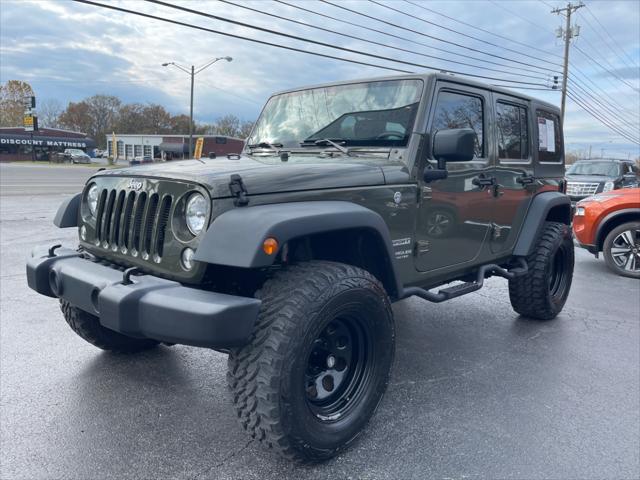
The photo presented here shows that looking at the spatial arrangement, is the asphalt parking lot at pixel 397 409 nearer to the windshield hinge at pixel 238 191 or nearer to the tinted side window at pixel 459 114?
the windshield hinge at pixel 238 191

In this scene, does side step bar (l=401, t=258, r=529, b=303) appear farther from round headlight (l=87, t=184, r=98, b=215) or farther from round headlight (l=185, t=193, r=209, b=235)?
round headlight (l=87, t=184, r=98, b=215)

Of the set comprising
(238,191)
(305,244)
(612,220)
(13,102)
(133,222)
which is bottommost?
(612,220)

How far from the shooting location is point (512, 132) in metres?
4.44

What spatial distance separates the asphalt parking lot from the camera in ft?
8.45

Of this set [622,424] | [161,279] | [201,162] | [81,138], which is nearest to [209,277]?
[161,279]

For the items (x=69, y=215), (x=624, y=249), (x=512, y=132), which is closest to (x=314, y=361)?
(x=69, y=215)

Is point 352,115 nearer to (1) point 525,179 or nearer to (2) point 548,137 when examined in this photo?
(1) point 525,179

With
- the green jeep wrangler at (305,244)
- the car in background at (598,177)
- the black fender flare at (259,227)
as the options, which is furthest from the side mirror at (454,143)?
the car in background at (598,177)

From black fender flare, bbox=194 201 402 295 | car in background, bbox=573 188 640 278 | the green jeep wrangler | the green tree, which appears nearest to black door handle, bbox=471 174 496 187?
the green jeep wrangler

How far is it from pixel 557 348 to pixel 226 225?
130 inches

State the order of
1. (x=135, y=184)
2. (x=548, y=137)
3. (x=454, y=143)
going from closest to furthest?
1. (x=135, y=184)
2. (x=454, y=143)
3. (x=548, y=137)

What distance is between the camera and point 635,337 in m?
4.73

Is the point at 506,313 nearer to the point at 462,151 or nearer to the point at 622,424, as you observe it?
the point at 622,424

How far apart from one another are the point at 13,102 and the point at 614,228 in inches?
3291
